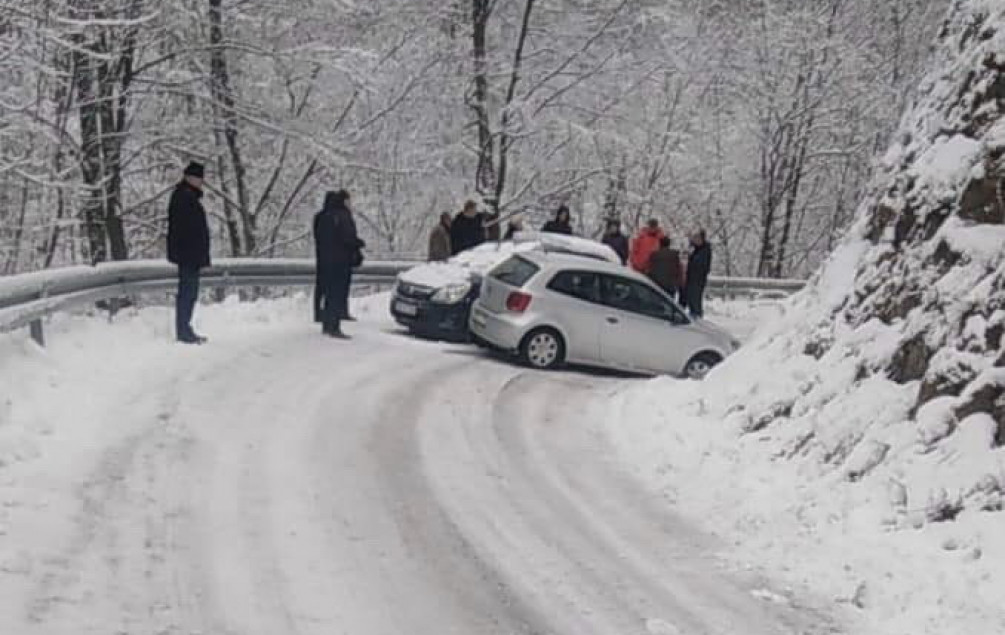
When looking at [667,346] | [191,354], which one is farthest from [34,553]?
[667,346]

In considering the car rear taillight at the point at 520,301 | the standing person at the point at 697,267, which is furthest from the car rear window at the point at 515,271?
the standing person at the point at 697,267

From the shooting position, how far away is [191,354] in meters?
11.8

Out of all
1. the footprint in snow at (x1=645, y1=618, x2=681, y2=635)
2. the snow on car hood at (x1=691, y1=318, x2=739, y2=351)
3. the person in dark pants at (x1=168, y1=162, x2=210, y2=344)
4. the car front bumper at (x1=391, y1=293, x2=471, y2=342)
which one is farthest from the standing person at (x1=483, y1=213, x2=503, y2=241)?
the footprint in snow at (x1=645, y1=618, x2=681, y2=635)

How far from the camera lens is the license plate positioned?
16.5 metres

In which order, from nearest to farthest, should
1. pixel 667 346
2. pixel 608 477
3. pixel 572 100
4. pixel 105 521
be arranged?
1. pixel 105 521
2. pixel 608 477
3. pixel 667 346
4. pixel 572 100

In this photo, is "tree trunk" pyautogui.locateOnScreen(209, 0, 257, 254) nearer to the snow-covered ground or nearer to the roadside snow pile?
the snow-covered ground

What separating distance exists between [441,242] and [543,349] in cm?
561

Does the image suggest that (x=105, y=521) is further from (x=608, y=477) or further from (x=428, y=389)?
(x=428, y=389)

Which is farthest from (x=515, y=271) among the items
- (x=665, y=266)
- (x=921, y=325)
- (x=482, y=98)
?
(x=482, y=98)

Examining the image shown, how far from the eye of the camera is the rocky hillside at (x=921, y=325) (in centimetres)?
737

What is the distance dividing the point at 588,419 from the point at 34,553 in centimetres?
651

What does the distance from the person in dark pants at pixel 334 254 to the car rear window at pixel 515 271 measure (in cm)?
204

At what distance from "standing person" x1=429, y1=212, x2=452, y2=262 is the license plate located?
3601 mm

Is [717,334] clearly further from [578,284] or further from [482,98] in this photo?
[482,98]
